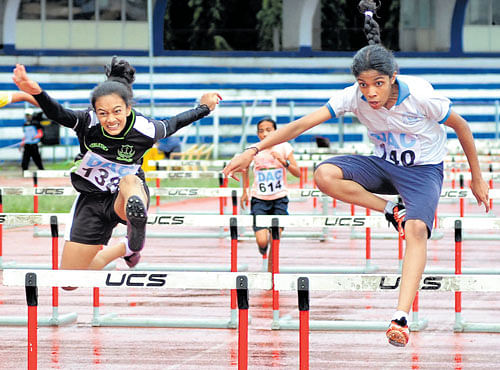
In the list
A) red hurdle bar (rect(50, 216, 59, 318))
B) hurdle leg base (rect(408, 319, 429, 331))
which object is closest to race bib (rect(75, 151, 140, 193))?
red hurdle bar (rect(50, 216, 59, 318))

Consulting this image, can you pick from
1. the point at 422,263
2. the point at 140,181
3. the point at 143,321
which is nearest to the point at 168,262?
the point at 143,321

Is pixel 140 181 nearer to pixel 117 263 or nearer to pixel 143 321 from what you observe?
pixel 143 321

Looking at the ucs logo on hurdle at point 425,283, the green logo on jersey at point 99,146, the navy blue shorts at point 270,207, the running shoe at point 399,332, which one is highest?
the green logo on jersey at point 99,146

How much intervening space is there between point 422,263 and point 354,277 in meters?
0.56

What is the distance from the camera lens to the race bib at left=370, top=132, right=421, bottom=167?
670cm

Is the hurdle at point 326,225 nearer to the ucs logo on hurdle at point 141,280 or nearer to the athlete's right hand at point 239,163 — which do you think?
the athlete's right hand at point 239,163

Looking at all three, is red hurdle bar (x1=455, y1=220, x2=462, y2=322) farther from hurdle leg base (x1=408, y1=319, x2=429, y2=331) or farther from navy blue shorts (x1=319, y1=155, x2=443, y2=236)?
navy blue shorts (x1=319, y1=155, x2=443, y2=236)

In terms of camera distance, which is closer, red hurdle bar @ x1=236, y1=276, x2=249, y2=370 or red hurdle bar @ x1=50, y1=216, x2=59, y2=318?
red hurdle bar @ x1=236, y1=276, x2=249, y2=370

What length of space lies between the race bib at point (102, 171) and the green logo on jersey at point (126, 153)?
82 mm

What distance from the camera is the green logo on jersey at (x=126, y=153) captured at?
7.37m

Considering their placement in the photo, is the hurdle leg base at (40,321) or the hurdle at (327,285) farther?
the hurdle leg base at (40,321)

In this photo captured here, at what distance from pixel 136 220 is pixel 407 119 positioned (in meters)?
1.93

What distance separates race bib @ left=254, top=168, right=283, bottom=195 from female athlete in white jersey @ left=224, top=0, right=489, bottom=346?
4452 millimetres

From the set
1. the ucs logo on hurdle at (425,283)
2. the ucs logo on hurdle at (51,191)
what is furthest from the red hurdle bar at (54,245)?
the ucs logo on hurdle at (51,191)
